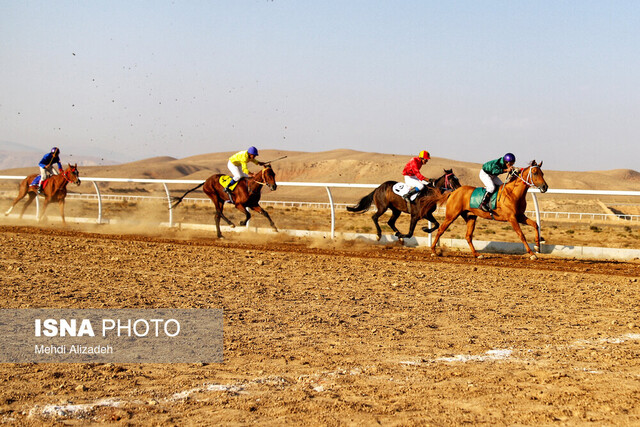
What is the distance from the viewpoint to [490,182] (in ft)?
40.4

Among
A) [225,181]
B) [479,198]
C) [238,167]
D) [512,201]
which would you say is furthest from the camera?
[225,181]

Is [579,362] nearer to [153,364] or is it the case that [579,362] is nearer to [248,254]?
[153,364]

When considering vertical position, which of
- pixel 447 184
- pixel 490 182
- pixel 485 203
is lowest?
pixel 485 203

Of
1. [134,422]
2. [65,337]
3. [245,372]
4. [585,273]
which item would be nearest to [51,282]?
[65,337]

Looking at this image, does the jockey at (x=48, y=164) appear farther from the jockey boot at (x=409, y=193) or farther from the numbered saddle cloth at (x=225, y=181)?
the jockey boot at (x=409, y=193)

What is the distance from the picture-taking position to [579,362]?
4852mm

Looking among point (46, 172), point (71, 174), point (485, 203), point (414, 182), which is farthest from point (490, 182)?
point (46, 172)

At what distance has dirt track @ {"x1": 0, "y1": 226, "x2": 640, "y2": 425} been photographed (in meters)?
3.84

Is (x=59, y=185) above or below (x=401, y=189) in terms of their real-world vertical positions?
below

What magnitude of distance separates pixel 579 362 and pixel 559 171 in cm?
10493

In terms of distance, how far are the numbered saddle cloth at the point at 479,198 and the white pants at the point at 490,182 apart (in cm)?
10

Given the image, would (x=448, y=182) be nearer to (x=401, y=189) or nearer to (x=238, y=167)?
(x=401, y=189)

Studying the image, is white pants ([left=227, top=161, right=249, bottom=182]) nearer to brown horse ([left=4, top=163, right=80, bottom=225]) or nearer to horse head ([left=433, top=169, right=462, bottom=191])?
horse head ([left=433, top=169, right=462, bottom=191])

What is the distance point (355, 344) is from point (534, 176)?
23.5ft
